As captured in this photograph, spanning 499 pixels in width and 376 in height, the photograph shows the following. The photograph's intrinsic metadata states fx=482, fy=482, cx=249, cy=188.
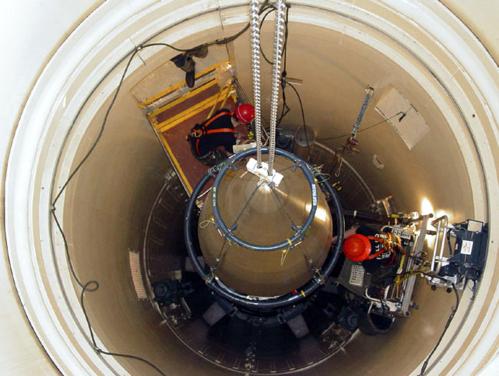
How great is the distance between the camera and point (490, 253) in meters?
3.21

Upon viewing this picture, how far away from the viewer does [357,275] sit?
184 inches

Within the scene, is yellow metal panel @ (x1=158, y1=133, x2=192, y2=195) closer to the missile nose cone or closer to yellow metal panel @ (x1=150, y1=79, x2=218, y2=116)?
yellow metal panel @ (x1=150, y1=79, x2=218, y2=116)

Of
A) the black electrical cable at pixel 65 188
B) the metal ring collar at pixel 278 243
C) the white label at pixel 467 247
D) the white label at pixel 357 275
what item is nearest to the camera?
the metal ring collar at pixel 278 243

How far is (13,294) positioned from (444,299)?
9.98ft

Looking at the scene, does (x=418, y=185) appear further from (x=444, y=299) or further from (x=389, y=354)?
(x=389, y=354)

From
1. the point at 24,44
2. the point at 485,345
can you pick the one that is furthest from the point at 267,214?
the point at 24,44

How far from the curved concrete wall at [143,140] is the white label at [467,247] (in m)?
0.19

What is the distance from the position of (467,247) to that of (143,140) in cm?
303

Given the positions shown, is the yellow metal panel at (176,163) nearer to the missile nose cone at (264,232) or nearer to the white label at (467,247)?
the missile nose cone at (264,232)

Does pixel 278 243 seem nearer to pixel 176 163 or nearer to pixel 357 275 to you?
pixel 357 275

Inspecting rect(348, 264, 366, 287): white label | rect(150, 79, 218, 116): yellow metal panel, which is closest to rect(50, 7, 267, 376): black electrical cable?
rect(150, 79, 218, 116): yellow metal panel

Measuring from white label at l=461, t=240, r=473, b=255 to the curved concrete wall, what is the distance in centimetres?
19

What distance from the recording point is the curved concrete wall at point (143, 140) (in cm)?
315

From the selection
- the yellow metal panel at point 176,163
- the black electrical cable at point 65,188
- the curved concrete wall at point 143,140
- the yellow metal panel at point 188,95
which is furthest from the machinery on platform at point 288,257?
the black electrical cable at point 65,188
